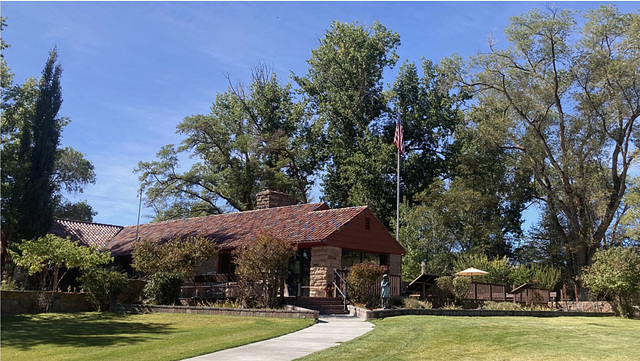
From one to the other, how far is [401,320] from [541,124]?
27.9 meters

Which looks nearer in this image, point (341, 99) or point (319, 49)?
point (341, 99)

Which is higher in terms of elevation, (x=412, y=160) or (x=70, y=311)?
(x=412, y=160)

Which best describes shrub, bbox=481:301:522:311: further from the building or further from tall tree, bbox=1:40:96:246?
tall tree, bbox=1:40:96:246

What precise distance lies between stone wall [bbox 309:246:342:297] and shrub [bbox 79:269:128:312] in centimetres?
763

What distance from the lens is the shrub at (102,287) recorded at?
20.6 metres

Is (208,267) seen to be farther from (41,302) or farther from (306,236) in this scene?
(41,302)

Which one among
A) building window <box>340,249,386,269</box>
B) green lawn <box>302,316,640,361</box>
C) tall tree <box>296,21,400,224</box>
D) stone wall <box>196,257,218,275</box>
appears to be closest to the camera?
green lawn <box>302,316,640,361</box>

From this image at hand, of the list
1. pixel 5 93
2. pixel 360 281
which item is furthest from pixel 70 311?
pixel 5 93

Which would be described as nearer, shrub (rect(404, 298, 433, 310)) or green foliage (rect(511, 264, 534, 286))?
shrub (rect(404, 298, 433, 310))

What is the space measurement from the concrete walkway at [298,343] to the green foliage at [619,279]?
12327mm

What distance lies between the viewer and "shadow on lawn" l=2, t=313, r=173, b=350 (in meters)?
12.8

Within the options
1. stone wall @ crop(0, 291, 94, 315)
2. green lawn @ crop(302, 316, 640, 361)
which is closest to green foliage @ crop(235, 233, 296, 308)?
green lawn @ crop(302, 316, 640, 361)

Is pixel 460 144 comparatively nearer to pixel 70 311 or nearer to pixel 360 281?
pixel 360 281

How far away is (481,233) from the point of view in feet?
130
